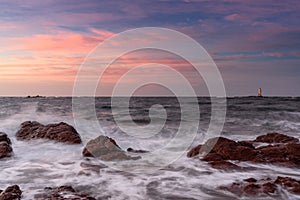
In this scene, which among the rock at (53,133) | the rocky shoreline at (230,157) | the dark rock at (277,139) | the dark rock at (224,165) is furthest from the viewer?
the rock at (53,133)

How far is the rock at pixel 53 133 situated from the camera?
12.4m

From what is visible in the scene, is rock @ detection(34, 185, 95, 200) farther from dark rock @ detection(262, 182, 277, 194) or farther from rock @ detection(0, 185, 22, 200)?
dark rock @ detection(262, 182, 277, 194)

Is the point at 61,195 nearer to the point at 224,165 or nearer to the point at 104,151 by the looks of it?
the point at 104,151

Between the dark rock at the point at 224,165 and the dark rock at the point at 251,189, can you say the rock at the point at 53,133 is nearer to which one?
the dark rock at the point at 224,165

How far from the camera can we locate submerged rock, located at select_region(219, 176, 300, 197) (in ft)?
20.0

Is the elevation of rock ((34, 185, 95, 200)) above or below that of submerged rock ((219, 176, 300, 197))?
above

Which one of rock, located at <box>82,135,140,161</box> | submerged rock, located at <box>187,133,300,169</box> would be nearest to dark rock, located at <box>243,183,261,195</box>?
submerged rock, located at <box>187,133,300,169</box>

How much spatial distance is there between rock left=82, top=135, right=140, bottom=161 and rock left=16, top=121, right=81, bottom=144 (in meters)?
2.05

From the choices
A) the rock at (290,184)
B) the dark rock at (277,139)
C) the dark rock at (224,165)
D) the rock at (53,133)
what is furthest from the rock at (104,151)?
the dark rock at (277,139)

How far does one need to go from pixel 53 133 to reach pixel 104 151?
4057 millimetres

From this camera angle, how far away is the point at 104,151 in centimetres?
1002

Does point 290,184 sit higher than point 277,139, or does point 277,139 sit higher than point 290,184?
point 277,139

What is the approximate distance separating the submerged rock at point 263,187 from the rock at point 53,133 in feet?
25.3

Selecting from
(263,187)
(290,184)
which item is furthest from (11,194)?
(290,184)
